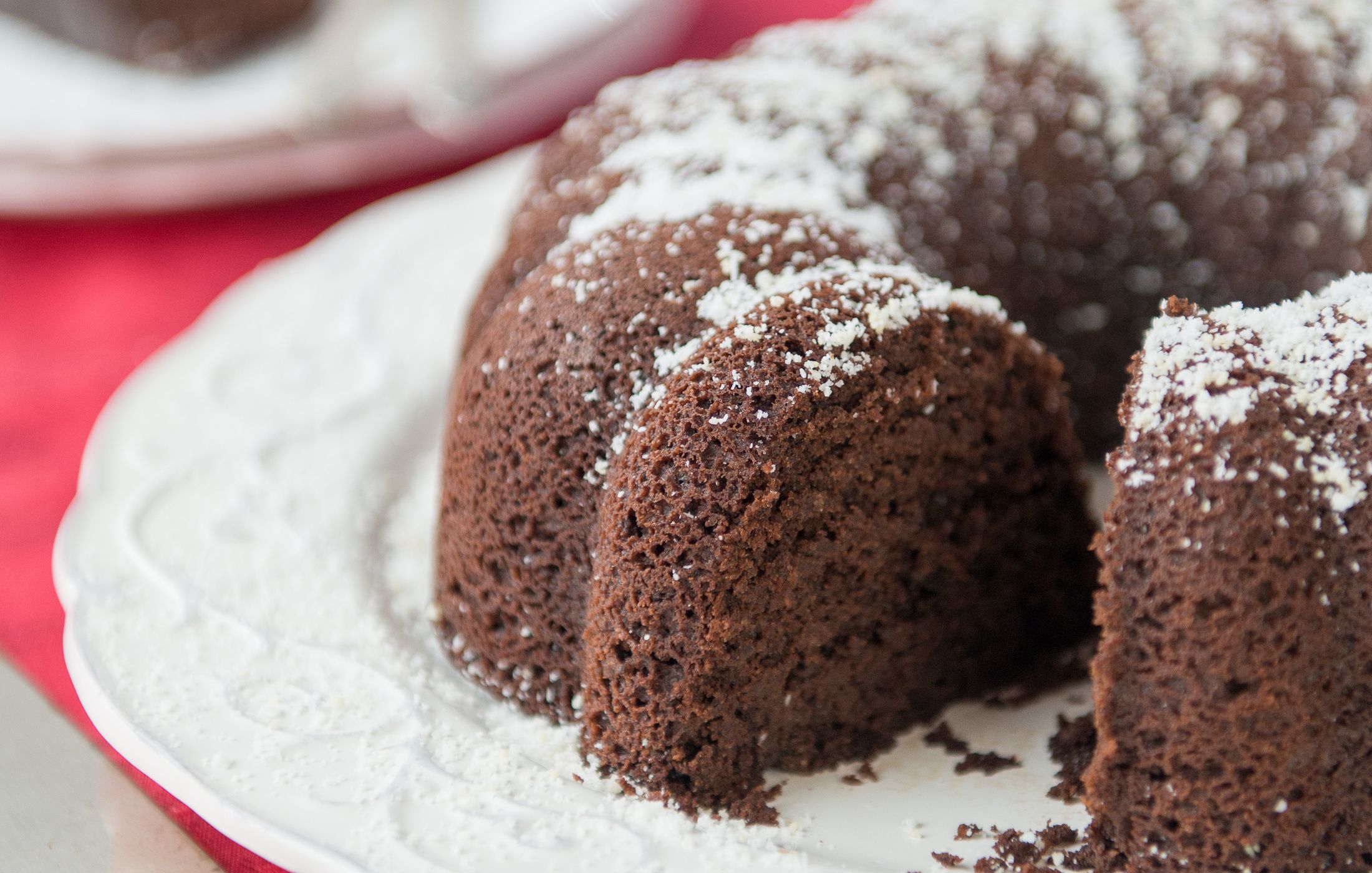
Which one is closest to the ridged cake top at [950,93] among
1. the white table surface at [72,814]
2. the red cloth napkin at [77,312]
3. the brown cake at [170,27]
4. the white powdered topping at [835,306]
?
the white powdered topping at [835,306]

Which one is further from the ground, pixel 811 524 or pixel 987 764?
pixel 811 524

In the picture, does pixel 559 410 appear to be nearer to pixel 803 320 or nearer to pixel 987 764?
pixel 803 320

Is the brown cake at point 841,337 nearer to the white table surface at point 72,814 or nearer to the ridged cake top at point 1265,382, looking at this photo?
the ridged cake top at point 1265,382

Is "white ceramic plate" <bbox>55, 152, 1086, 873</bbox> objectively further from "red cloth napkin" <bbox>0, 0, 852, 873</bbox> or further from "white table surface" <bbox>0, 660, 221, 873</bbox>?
"red cloth napkin" <bbox>0, 0, 852, 873</bbox>

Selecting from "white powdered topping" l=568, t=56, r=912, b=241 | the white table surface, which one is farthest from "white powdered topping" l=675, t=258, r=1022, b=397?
the white table surface

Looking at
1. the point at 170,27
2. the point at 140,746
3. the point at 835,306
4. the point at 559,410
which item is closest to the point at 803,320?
the point at 835,306

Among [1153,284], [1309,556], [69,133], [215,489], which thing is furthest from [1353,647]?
[69,133]
